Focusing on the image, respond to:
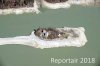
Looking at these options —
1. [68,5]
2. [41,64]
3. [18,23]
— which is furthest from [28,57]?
[68,5]

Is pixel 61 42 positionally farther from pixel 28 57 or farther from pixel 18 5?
pixel 18 5

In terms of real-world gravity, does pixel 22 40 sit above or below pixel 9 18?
below

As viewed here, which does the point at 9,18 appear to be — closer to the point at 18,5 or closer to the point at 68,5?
the point at 18,5

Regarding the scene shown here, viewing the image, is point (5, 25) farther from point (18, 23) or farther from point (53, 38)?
point (53, 38)

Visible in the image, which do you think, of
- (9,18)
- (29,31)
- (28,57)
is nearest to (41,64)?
(28,57)

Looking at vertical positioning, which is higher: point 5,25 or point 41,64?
point 5,25

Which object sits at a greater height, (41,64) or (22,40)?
(22,40)

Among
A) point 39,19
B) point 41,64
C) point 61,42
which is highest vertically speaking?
point 39,19

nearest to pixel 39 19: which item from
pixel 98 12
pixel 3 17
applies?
pixel 3 17
